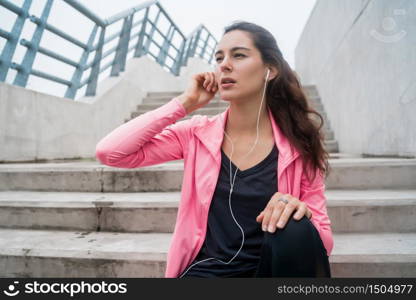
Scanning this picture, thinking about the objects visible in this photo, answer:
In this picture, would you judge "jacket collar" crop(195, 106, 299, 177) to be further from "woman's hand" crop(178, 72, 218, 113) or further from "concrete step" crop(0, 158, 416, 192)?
"concrete step" crop(0, 158, 416, 192)

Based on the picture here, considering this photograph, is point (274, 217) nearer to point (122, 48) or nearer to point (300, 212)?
point (300, 212)

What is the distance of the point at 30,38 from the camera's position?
339 cm

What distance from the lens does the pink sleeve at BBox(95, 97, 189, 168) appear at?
1.17 metres

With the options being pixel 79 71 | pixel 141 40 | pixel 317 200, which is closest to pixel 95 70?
pixel 79 71

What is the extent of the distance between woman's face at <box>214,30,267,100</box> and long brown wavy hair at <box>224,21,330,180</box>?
43 millimetres

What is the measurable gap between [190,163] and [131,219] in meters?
0.88

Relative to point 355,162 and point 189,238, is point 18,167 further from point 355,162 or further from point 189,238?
point 355,162

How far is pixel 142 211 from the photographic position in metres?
1.88

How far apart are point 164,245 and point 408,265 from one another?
1.25m

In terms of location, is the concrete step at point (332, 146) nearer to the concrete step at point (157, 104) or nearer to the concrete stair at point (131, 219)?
the concrete stair at point (131, 219)

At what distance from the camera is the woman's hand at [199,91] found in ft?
4.28

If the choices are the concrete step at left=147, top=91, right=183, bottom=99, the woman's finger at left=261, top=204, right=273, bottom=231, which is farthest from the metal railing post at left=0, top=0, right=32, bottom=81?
the woman's finger at left=261, top=204, right=273, bottom=231

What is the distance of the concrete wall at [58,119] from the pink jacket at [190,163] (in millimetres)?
2494

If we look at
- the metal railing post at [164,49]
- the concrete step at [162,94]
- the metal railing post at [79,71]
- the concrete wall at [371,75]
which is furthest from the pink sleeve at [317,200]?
the metal railing post at [164,49]
